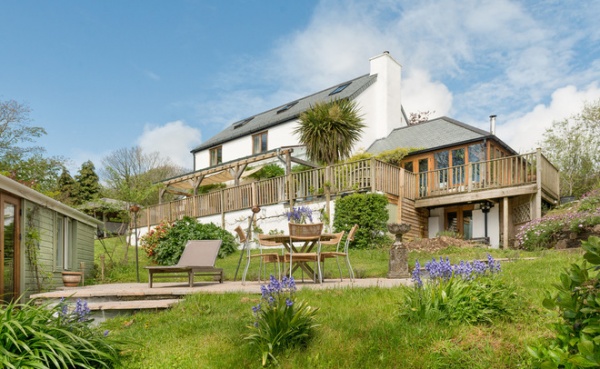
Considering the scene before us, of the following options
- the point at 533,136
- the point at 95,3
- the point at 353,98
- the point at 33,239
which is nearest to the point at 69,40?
the point at 95,3

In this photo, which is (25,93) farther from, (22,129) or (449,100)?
(449,100)

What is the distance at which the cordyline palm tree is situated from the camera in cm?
1628

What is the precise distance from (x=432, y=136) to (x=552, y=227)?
7.58 m

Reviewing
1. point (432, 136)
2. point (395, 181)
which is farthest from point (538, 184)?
point (432, 136)

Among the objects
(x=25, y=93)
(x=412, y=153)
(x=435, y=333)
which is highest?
(x=25, y=93)

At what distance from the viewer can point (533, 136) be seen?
84.4ft

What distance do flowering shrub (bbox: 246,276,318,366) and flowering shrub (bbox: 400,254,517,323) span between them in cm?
90

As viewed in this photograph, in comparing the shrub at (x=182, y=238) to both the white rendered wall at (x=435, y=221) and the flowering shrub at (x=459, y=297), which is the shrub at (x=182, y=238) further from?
the flowering shrub at (x=459, y=297)

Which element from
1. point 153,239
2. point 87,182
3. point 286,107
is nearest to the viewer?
point 153,239

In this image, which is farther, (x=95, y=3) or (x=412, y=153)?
(x=412, y=153)

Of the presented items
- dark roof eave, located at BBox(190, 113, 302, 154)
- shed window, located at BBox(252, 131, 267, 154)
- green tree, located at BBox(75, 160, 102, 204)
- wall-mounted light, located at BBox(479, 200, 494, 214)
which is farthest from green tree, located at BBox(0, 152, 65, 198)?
wall-mounted light, located at BBox(479, 200, 494, 214)

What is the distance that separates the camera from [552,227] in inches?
496

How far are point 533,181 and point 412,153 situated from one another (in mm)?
5024

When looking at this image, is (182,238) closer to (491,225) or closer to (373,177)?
(373,177)
